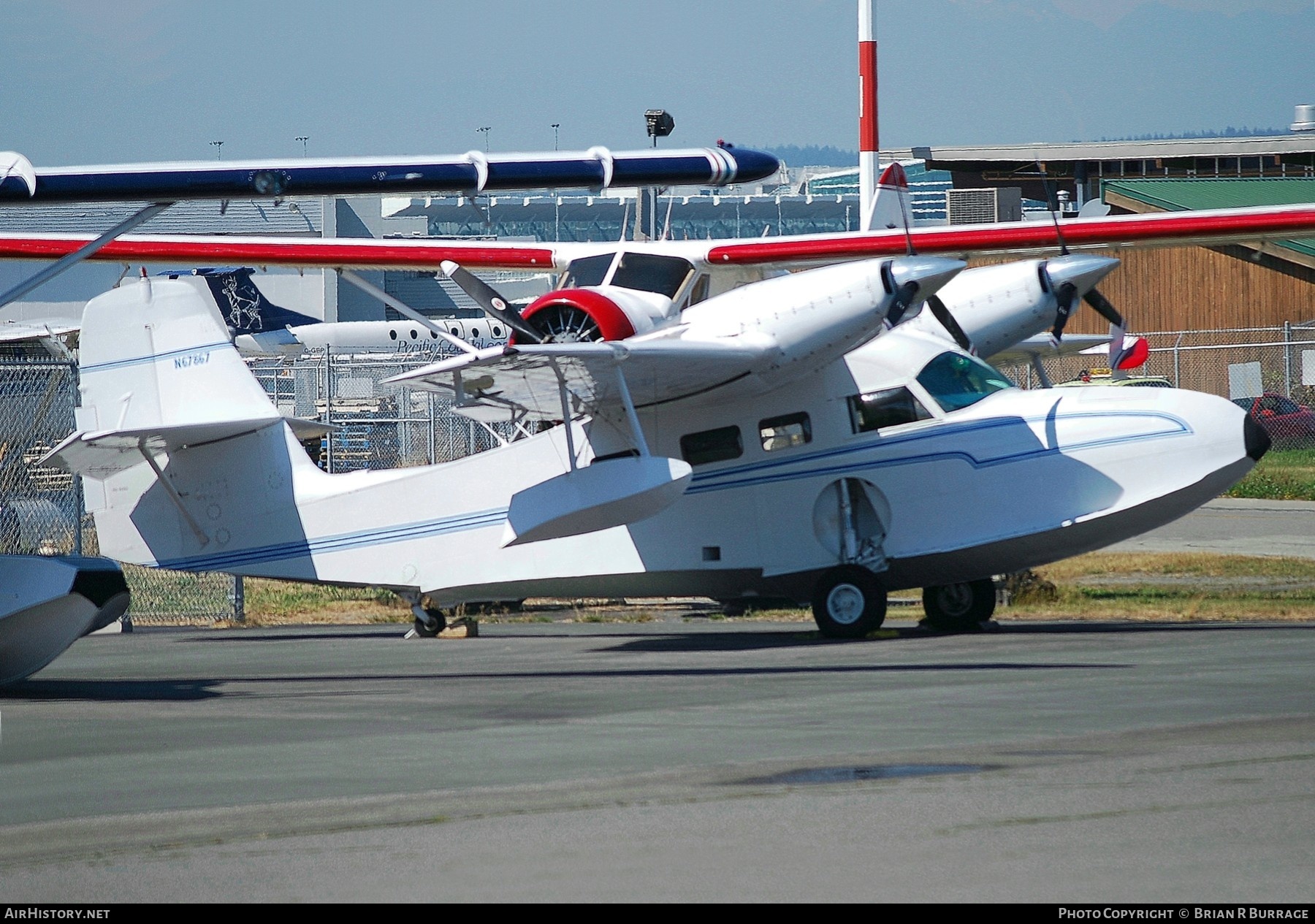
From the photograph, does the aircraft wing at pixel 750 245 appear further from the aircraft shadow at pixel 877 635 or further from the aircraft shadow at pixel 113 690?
the aircraft shadow at pixel 113 690

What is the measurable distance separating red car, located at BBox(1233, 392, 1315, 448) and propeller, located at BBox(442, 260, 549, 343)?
24.6m

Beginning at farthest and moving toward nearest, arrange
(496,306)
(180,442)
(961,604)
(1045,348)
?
(1045,348) < (180,442) < (961,604) < (496,306)

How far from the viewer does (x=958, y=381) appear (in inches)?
552

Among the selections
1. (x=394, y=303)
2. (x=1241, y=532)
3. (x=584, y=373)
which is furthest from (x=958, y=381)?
(x=1241, y=532)

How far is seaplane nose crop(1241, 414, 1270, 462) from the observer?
12844 mm

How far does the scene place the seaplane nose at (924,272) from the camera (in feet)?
41.9

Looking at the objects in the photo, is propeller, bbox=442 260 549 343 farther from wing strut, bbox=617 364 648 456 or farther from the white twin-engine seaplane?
wing strut, bbox=617 364 648 456

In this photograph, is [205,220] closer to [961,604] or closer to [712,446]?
[712,446]

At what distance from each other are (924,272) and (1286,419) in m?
24.0

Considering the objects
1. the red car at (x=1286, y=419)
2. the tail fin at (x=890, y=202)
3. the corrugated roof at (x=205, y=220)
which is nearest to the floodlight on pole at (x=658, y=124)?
the tail fin at (x=890, y=202)

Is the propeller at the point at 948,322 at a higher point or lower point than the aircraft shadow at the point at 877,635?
higher

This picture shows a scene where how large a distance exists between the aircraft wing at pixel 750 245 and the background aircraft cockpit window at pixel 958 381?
2173 mm

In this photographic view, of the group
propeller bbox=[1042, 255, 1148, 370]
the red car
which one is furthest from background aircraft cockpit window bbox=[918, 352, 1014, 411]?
the red car

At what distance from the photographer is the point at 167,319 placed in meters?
15.1
